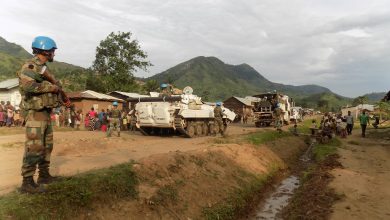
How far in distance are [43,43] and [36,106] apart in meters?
1.07

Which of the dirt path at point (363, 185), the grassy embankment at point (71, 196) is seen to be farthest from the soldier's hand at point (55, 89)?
the dirt path at point (363, 185)

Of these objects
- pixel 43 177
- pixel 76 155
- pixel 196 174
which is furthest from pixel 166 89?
pixel 43 177

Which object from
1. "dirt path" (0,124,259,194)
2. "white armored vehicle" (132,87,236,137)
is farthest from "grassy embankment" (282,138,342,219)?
"white armored vehicle" (132,87,236,137)

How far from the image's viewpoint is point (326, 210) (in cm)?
848

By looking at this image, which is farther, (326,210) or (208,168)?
(208,168)

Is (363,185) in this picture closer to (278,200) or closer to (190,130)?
(278,200)

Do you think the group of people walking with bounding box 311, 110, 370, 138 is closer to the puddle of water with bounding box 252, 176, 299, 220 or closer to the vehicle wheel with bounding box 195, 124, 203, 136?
the vehicle wheel with bounding box 195, 124, 203, 136

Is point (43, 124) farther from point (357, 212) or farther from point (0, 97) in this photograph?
point (0, 97)

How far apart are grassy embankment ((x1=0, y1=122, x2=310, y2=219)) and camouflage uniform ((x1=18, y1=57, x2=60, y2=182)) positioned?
0.49 metres

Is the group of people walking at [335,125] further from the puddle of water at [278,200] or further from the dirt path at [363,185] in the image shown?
the puddle of water at [278,200]

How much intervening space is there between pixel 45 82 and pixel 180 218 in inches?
161

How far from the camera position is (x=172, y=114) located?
1948 cm

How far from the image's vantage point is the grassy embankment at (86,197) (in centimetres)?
553

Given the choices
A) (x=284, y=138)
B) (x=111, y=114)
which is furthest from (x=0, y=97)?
(x=284, y=138)
